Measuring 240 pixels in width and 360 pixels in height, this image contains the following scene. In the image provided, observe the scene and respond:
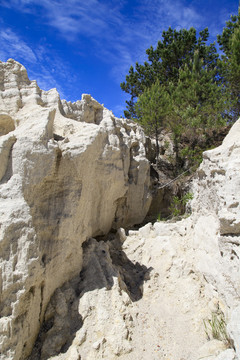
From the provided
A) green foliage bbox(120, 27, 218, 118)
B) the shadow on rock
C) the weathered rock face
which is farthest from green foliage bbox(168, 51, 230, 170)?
the shadow on rock

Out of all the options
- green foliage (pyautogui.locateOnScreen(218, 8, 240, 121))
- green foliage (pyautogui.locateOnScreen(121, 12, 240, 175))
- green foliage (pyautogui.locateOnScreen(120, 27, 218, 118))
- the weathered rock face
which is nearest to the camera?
the weathered rock face

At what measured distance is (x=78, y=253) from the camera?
5.38 meters

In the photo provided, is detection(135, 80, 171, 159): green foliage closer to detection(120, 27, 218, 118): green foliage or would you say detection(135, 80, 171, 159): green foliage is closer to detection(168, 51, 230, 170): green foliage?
detection(168, 51, 230, 170): green foliage

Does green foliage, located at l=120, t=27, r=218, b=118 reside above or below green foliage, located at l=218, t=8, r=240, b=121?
above

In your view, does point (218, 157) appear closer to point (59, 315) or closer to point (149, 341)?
point (149, 341)

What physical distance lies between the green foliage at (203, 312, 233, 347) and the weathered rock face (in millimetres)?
2725

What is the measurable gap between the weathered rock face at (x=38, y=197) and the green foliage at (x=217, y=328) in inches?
107

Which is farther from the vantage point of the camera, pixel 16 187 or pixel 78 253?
pixel 78 253

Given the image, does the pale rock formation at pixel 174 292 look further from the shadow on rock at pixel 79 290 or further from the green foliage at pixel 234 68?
the green foliage at pixel 234 68

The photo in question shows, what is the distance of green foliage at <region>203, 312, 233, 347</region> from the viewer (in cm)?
392

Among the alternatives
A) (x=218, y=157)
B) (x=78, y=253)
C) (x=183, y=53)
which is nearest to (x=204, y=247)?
(x=218, y=157)

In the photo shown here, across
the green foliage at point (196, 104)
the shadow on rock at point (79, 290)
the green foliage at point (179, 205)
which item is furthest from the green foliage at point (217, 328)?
the green foliage at point (196, 104)

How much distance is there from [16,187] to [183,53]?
62.1 ft

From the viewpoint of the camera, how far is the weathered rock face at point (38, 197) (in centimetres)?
390
